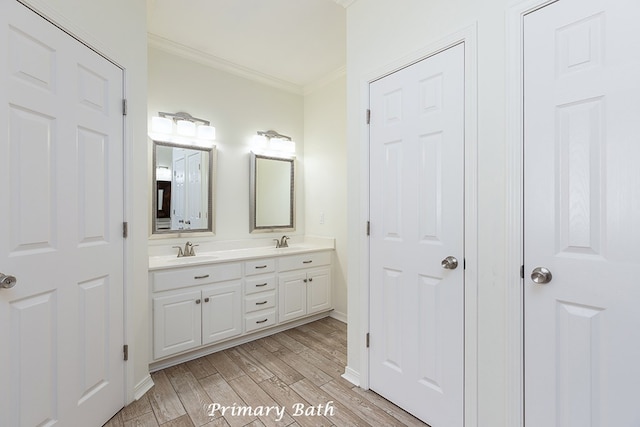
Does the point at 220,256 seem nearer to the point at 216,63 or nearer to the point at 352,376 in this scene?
the point at 352,376

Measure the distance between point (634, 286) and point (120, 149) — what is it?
8.52 feet

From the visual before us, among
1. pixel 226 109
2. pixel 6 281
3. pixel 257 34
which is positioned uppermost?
pixel 257 34

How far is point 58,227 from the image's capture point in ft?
4.64

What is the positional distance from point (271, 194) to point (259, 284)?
114 cm

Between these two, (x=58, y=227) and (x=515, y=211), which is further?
(x=58, y=227)

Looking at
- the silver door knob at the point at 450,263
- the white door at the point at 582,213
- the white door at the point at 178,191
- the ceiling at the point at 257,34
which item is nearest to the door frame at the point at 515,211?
the white door at the point at 582,213

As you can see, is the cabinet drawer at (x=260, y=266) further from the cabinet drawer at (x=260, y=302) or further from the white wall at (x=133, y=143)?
the white wall at (x=133, y=143)

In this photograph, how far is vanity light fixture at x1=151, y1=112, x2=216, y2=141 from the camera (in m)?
2.66

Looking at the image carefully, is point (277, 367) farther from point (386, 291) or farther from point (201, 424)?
point (386, 291)

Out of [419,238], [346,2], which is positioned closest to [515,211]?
[419,238]

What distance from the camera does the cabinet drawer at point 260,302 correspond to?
107 inches

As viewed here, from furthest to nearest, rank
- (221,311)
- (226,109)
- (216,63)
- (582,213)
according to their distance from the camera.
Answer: (226,109)
(216,63)
(221,311)
(582,213)

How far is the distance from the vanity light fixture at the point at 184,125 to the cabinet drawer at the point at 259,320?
1852mm

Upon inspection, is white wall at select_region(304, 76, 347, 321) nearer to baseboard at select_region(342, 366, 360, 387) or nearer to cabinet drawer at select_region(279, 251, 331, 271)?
cabinet drawer at select_region(279, 251, 331, 271)
